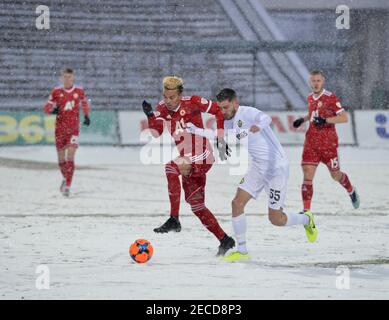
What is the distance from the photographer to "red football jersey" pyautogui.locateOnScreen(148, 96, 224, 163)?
1006 centimetres

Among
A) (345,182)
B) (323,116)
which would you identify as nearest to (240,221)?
(323,116)

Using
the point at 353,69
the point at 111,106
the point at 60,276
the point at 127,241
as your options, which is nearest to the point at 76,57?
the point at 111,106

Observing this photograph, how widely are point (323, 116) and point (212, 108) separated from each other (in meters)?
3.39

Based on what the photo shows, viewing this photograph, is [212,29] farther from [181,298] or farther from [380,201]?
[181,298]

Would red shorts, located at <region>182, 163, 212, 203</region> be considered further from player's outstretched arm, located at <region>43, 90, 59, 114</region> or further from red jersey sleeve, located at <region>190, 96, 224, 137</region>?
player's outstretched arm, located at <region>43, 90, 59, 114</region>

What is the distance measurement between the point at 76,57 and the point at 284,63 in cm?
722

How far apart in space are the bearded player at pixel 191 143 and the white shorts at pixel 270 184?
1.39 ft

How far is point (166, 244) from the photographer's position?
1053 centimetres

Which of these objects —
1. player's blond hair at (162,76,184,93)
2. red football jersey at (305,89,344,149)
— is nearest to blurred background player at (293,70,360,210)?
red football jersey at (305,89,344,149)

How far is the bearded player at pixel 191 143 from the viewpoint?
384 inches

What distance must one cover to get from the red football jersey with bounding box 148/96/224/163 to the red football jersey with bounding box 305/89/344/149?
2.98m
